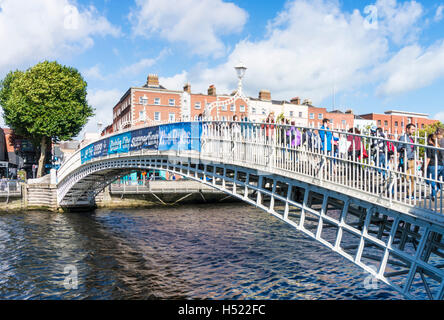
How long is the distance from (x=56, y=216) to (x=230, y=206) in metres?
16.0

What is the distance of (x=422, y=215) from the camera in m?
8.05

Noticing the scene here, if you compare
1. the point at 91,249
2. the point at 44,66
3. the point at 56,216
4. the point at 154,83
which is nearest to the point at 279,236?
the point at 91,249

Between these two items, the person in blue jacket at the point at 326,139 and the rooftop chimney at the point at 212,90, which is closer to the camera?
the person in blue jacket at the point at 326,139

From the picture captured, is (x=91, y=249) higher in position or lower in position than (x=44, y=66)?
lower

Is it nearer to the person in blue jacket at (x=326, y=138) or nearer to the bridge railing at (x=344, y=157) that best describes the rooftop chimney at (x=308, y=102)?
the bridge railing at (x=344, y=157)

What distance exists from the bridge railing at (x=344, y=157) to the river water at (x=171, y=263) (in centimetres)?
438

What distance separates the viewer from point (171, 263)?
1722 cm

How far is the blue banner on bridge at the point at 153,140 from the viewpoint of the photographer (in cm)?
1747

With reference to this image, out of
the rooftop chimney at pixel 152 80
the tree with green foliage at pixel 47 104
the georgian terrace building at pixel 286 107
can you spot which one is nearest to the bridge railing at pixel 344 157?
the tree with green foliage at pixel 47 104

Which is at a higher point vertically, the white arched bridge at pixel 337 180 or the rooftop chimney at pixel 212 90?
the rooftop chimney at pixel 212 90

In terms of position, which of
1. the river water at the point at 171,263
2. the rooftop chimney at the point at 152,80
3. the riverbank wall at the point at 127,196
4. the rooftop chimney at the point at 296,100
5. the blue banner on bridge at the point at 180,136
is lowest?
the river water at the point at 171,263

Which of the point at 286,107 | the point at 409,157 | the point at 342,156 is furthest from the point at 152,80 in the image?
the point at 409,157

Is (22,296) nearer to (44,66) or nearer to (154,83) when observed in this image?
(44,66)

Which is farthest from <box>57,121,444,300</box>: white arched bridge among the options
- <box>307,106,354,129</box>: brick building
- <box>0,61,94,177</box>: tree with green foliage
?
<box>307,106,354,129</box>: brick building
